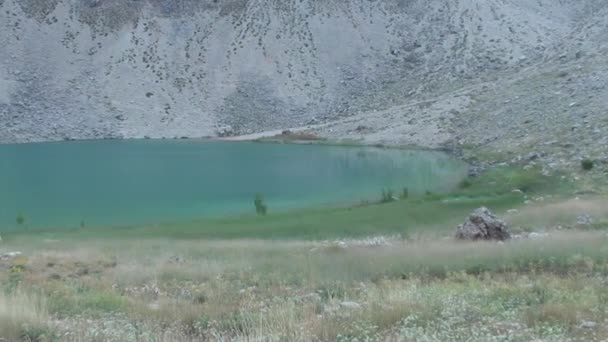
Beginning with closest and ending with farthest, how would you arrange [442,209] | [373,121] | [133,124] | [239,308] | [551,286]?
[239,308], [551,286], [442,209], [373,121], [133,124]

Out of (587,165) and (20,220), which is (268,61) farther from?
(20,220)

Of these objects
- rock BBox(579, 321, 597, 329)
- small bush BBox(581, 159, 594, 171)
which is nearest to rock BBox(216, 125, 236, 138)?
small bush BBox(581, 159, 594, 171)

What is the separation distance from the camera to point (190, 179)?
4822 cm

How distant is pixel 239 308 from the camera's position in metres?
10.3

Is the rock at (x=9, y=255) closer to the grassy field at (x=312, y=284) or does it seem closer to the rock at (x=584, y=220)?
the grassy field at (x=312, y=284)

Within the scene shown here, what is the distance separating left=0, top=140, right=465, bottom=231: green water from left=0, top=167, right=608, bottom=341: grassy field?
7452mm

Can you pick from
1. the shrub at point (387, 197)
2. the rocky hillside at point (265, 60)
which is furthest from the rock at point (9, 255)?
the rocky hillside at point (265, 60)

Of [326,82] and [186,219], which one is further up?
[326,82]

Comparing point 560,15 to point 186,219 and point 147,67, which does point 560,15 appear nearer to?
point 147,67

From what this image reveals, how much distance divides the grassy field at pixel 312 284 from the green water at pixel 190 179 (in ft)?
24.5

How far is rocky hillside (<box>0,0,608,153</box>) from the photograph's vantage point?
82188 millimetres

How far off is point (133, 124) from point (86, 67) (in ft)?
44.3

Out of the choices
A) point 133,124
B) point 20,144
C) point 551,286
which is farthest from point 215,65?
point 551,286

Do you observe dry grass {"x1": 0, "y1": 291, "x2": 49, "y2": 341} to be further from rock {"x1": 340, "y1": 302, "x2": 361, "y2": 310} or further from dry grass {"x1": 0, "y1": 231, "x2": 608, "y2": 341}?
rock {"x1": 340, "y1": 302, "x2": 361, "y2": 310}
